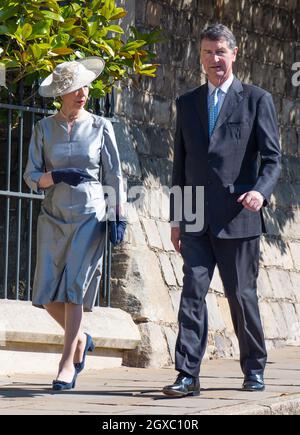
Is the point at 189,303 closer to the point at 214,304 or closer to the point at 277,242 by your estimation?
the point at 214,304

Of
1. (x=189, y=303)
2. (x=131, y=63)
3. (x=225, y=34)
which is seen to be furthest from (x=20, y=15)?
(x=189, y=303)

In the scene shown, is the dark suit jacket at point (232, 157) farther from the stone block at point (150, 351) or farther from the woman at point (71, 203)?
the stone block at point (150, 351)

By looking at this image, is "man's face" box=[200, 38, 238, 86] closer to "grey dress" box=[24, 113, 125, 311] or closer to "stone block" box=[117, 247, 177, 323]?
"grey dress" box=[24, 113, 125, 311]

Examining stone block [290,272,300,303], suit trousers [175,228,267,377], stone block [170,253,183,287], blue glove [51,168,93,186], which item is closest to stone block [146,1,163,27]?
A: stone block [170,253,183,287]

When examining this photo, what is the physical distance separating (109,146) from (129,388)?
137 cm

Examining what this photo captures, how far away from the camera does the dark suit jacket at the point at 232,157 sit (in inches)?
270

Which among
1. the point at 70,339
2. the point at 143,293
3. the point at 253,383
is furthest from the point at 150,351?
the point at 253,383

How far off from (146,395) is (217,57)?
184 centimetres

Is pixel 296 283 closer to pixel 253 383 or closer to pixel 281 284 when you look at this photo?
pixel 281 284

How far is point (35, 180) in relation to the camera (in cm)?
709

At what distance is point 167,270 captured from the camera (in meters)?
9.30

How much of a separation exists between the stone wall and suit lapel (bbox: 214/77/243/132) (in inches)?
88.7

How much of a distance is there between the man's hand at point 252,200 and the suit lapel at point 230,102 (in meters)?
0.48

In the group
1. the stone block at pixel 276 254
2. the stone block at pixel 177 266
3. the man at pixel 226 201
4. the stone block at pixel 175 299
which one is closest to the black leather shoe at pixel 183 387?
the man at pixel 226 201
